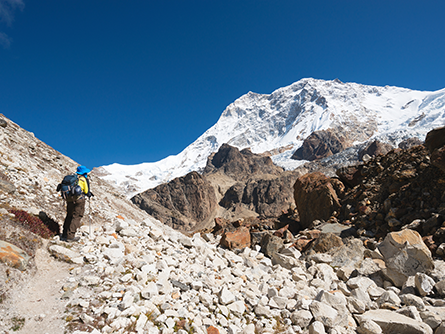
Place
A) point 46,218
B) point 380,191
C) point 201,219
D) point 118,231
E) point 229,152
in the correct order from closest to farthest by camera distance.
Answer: point 46,218
point 118,231
point 380,191
point 201,219
point 229,152

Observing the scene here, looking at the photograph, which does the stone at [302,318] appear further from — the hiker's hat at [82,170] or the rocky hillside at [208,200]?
the rocky hillside at [208,200]

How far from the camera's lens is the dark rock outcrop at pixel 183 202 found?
10194 cm

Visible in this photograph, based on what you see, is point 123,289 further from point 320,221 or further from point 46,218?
point 320,221

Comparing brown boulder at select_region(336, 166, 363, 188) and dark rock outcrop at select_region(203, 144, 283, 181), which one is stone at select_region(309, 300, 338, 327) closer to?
brown boulder at select_region(336, 166, 363, 188)

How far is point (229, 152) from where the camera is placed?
167 metres

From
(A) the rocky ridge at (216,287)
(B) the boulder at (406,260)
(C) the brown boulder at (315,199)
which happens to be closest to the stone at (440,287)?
(A) the rocky ridge at (216,287)

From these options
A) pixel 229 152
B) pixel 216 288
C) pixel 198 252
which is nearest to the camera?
pixel 216 288

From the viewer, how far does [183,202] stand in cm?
10950

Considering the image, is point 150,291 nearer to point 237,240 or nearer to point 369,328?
point 369,328

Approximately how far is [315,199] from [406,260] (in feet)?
31.6

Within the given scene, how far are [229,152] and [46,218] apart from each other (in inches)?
6323

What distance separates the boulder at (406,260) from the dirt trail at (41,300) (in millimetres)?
7775

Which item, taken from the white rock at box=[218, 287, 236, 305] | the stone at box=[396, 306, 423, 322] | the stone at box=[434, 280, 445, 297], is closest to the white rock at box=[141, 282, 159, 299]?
the white rock at box=[218, 287, 236, 305]

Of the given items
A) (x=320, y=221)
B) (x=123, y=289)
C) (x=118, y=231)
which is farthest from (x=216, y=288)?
(x=320, y=221)
